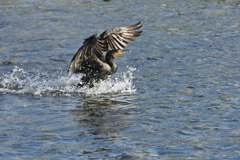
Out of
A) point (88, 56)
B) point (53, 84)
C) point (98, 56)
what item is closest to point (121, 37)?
point (98, 56)

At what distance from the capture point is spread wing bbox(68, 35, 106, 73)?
Answer: 7890 mm

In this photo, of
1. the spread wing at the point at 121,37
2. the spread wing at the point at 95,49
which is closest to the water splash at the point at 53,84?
the spread wing at the point at 95,49

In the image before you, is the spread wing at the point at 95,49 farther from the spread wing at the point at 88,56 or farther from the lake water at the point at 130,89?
the lake water at the point at 130,89

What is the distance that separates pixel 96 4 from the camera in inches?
681

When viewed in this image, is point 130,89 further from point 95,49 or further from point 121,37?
point 121,37

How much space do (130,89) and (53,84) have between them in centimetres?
175

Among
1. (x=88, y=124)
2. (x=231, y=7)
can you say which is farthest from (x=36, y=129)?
(x=231, y=7)

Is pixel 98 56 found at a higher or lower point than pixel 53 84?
higher

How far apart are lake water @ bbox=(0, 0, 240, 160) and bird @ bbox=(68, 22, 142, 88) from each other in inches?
10.2

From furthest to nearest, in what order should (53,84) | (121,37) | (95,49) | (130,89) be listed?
(121,37) < (53,84) < (130,89) < (95,49)

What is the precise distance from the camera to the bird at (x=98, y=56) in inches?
316

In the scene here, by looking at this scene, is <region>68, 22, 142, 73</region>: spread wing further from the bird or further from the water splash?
the water splash

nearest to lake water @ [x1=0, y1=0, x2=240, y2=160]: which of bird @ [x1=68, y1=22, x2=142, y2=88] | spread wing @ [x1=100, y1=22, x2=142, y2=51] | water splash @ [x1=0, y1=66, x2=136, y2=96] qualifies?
water splash @ [x1=0, y1=66, x2=136, y2=96]

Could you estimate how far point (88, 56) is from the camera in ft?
26.9
